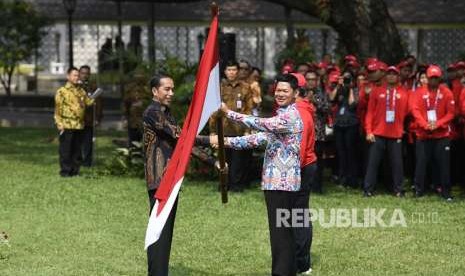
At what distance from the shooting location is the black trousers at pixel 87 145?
1948 cm

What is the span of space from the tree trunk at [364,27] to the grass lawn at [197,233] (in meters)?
3.63

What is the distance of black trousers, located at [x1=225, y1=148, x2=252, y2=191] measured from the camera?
16406 millimetres

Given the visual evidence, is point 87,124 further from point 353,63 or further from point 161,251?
point 161,251

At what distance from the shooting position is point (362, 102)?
16.7 metres

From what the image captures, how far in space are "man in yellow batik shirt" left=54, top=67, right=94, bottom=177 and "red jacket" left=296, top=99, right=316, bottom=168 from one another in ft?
25.6

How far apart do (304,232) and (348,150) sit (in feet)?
21.2

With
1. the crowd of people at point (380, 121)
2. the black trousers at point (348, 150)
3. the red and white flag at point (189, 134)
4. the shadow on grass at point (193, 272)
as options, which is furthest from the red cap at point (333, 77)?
the red and white flag at point (189, 134)

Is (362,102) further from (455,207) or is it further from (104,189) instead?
(104,189)

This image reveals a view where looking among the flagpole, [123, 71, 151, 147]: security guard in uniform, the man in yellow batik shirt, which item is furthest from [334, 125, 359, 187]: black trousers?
the flagpole

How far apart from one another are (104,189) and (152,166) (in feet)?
22.3

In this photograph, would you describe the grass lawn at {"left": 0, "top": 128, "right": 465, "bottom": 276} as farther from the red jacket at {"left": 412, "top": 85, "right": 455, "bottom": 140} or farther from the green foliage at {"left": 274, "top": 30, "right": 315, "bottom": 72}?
the green foliage at {"left": 274, "top": 30, "right": 315, "bottom": 72}

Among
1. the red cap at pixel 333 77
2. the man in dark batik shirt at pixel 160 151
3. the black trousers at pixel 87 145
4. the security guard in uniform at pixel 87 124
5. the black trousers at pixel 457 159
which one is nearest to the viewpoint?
the man in dark batik shirt at pixel 160 151

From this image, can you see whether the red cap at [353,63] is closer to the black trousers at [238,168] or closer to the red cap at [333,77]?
the red cap at [333,77]

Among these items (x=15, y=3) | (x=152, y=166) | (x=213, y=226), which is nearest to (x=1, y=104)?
(x=15, y=3)
